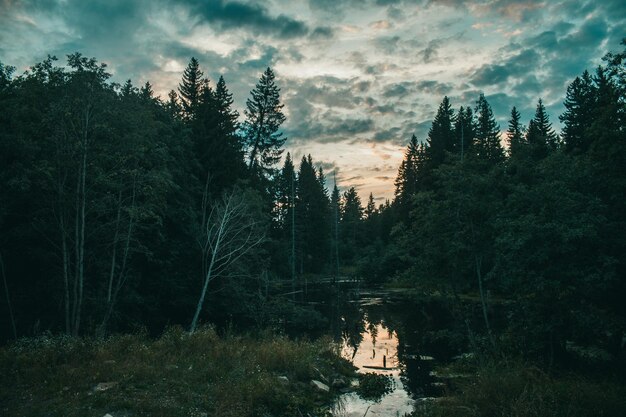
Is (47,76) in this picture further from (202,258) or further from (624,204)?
(624,204)

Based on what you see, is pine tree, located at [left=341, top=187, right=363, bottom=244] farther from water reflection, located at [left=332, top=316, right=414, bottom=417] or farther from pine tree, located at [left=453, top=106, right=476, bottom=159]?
water reflection, located at [left=332, top=316, right=414, bottom=417]

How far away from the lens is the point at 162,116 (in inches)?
1081

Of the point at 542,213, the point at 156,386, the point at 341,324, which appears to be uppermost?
Answer: the point at 542,213

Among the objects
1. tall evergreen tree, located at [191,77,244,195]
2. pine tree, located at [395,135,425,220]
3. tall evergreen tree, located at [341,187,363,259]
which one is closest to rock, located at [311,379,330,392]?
tall evergreen tree, located at [191,77,244,195]

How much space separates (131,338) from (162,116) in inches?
715

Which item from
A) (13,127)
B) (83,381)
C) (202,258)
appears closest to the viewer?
(83,381)

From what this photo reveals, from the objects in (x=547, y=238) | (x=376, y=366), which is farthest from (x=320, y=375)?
(x=547, y=238)

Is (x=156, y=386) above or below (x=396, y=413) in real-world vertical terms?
above

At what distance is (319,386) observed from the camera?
1305cm

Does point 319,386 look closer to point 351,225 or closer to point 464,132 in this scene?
point 464,132

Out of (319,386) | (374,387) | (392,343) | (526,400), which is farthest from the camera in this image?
(392,343)

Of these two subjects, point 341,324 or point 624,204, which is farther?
point 341,324

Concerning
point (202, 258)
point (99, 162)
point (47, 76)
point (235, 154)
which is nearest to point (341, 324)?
point (202, 258)

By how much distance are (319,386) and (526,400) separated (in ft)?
22.1
